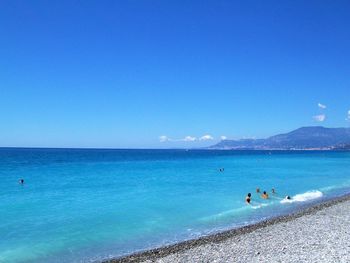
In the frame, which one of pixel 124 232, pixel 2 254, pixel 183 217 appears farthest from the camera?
pixel 183 217

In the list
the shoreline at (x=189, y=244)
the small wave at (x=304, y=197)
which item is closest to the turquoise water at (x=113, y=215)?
the small wave at (x=304, y=197)

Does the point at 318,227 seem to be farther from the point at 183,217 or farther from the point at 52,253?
the point at 52,253

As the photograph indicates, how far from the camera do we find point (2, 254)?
14.1 m

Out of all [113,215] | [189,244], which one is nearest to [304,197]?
[113,215]

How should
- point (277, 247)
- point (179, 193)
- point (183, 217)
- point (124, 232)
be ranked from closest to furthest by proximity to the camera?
point (277, 247)
point (124, 232)
point (183, 217)
point (179, 193)

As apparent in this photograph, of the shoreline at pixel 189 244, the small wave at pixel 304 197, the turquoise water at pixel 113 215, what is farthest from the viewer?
the small wave at pixel 304 197

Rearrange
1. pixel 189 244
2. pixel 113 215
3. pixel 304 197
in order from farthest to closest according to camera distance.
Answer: pixel 304 197 → pixel 113 215 → pixel 189 244

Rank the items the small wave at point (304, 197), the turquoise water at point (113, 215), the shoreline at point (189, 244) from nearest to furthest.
→ the shoreline at point (189, 244)
the turquoise water at point (113, 215)
the small wave at point (304, 197)

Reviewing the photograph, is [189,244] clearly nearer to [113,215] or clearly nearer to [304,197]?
[113,215]

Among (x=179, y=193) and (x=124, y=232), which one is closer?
(x=124, y=232)

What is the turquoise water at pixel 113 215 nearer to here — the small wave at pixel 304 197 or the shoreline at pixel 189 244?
the small wave at pixel 304 197

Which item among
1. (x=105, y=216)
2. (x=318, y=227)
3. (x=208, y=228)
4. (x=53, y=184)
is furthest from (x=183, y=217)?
(x=53, y=184)

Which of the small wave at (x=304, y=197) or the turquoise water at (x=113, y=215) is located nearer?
the turquoise water at (x=113, y=215)

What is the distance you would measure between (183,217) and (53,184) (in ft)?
69.0
